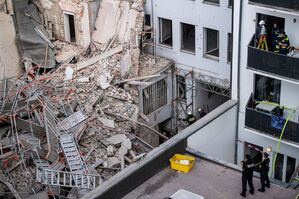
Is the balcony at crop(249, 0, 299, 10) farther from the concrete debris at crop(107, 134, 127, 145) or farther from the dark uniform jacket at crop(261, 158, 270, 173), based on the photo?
the concrete debris at crop(107, 134, 127, 145)

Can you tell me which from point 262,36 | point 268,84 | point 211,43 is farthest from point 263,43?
point 211,43

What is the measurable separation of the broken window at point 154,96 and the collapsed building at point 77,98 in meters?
0.05

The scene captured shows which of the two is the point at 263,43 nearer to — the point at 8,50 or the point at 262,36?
the point at 262,36

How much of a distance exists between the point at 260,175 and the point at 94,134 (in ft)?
31.8

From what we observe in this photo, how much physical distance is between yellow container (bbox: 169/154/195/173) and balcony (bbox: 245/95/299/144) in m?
4.43

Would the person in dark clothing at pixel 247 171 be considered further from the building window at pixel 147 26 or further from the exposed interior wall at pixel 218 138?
the building window at pixel 147 26

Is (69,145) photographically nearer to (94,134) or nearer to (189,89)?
(94,134)

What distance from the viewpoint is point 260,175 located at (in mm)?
19500

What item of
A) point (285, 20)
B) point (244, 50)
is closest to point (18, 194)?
point (244, 50)

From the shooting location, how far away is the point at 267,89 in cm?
2498

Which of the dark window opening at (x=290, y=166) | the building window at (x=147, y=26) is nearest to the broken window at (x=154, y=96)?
the building window at (x=147, y=26)

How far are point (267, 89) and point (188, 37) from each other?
783cm

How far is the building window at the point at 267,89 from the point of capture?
970 inches

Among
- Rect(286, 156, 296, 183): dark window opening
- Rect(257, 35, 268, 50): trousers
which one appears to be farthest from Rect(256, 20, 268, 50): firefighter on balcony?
Rect(286, 156, 296, 183): dark window opening
